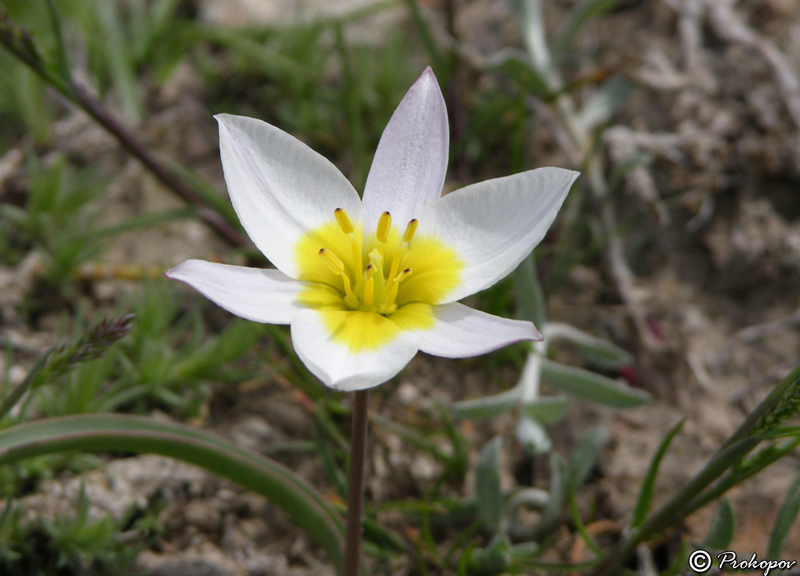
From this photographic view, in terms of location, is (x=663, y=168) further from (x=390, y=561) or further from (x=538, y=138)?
(x=390, y=561)

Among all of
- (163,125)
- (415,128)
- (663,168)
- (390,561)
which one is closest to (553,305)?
(663,168)

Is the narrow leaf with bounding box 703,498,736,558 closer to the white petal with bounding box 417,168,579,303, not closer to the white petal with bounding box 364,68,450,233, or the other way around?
the white petal with bounding box 417,168,579,303

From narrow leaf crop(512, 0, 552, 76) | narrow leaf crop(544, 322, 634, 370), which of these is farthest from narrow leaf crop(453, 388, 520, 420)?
narrow leaf crop(512, 0, 552, 76)

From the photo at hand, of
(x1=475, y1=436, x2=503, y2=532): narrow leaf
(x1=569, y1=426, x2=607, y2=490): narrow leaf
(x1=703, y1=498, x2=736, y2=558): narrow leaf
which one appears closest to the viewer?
(x1=703, y1=498, x2=736, y2=558): narrow leaf

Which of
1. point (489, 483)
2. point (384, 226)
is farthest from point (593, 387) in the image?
point (384, 226)

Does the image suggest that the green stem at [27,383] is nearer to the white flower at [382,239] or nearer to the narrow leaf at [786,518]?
the white flower at [382,239]

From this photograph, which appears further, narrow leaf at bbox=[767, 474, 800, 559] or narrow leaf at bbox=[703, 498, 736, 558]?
narrow leaf at bbox=[703, 498, 736, 558]

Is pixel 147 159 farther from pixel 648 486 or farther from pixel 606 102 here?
pixel 606 102

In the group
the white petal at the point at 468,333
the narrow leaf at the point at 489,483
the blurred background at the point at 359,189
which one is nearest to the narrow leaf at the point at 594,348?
the blurred background at the point at 359,189
